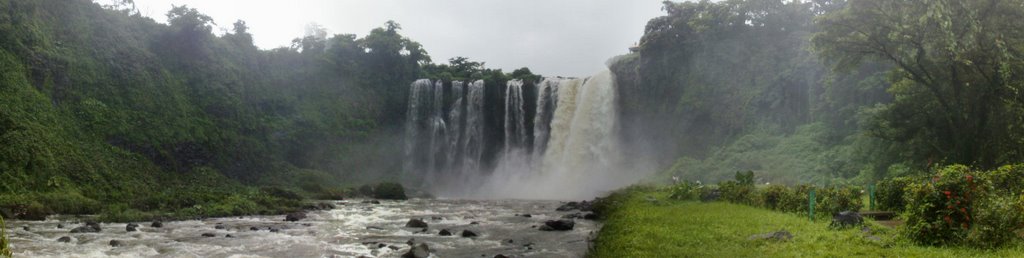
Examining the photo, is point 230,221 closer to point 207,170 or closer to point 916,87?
point 207,170

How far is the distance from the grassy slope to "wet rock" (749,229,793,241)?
18cm

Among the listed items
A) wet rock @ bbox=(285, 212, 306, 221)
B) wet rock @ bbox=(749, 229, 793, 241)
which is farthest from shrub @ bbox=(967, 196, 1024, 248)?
wet rock @ bbox=(285, 212, 306, 221)

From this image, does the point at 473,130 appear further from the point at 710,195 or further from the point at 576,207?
the point at 710,195

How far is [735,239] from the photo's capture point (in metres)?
13.2

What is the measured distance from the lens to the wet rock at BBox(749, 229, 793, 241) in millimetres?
A: 12484

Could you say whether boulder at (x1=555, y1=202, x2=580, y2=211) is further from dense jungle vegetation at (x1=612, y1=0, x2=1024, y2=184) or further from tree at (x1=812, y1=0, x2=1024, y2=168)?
tree at (x1=812, y1=0, x2=1024, y2=168)

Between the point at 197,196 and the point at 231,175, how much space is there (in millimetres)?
16120

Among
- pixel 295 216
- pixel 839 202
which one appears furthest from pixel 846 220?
pixel 295 216

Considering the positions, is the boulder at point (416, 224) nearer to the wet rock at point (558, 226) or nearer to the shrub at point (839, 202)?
the wet rock at point (558, 226)

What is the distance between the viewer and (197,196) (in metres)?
29.0

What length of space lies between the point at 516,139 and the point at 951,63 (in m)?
36.4

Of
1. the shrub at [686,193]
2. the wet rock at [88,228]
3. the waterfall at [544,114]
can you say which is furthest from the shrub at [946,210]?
the waterfall at [544,114]

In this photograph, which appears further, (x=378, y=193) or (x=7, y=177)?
(x=378, y=193)

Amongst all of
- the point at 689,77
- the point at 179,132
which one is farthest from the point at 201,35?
the point at 689,77
